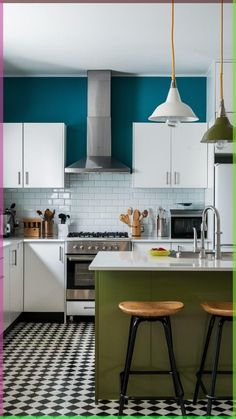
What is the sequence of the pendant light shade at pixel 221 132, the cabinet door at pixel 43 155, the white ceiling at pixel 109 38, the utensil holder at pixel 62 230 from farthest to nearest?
the utensil holder at pixel 62 230 → the cabinet door at pixel 43 155 → the white ceiling at pixel 109 38 → the pendant light shade at pixel 221 132

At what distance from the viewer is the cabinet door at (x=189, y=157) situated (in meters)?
6.47

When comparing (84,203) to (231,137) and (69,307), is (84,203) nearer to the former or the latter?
(69,307)

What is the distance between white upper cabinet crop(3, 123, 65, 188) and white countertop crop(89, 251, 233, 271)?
7.78 feet

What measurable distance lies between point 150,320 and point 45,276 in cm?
300

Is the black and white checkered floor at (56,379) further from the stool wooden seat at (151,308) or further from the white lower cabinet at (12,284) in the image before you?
the stool wooden seat at (151,308)

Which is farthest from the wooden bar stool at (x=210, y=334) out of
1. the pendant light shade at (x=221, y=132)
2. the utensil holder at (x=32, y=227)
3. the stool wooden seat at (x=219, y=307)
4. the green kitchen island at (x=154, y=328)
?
the utensil holder at (x=32, y=227)

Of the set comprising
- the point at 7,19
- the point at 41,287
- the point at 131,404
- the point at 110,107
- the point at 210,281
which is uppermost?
the point at 7,19

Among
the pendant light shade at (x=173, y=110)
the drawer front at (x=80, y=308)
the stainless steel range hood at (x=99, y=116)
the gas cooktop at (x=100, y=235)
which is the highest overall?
the stainless steel range hood at (x=99, y=116)

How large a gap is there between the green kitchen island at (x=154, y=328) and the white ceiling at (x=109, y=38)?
6.95 ft

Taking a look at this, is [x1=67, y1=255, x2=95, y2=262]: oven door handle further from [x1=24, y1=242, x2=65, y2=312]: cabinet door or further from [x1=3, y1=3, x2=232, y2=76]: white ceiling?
[x1=3, y1=3, x2=232, y2=76]: white ceiling

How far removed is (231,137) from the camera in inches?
154

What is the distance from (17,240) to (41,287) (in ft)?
2.10

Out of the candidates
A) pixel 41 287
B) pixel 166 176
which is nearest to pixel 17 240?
pixel 41 287

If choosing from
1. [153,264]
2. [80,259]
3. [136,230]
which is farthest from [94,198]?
[153,264]
